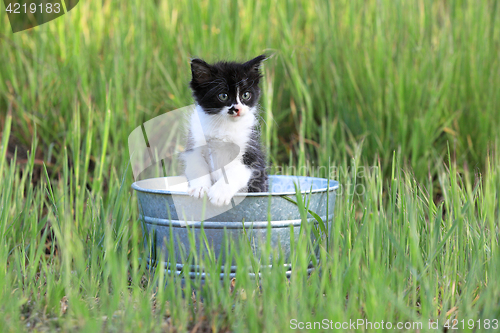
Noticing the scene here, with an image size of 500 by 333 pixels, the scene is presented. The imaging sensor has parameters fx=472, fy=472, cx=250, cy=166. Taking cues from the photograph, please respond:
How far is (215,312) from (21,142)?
2.64m

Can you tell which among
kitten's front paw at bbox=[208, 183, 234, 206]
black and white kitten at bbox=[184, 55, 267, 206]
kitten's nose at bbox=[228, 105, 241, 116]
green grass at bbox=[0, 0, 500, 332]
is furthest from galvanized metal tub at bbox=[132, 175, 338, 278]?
green grass at bbox=[0, 0, 500, 332]

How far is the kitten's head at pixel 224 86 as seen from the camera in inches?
84.8

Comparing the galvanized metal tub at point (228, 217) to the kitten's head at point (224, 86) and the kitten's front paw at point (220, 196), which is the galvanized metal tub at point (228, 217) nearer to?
the kitten's front paw at point (220, 196)

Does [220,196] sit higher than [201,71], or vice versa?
[201,71]

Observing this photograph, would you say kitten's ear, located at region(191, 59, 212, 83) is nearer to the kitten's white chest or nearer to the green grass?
the kitten's white chest

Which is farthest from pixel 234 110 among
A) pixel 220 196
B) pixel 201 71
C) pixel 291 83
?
pixel 291 83

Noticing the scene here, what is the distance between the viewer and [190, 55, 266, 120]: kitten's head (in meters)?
2.15

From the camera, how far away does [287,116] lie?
3836mm

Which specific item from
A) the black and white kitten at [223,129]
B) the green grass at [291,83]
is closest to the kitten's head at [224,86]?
the black and white kitten at [223,129]

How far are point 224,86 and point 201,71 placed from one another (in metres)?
0.13

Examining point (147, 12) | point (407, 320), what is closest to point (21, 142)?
point (147, 12)

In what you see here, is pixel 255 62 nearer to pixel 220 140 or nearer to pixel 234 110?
pixel 234 110

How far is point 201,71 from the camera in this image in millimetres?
2182

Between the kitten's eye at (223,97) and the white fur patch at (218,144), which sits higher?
the kitten's eye at (223,97)
